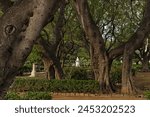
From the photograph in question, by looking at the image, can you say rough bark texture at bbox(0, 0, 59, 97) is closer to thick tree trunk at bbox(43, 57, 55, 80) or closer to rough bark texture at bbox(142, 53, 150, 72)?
thick tree trunk at bbox(43, 57, 55, 80)

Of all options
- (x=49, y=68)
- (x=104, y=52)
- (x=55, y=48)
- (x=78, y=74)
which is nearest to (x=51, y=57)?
(x=49, y=68)

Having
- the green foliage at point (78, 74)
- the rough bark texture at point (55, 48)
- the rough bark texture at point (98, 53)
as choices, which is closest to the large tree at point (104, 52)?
the rough bark texture at point (98, 53)

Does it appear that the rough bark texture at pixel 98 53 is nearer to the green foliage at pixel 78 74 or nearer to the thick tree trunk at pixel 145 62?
the green foliage at pixel 78 74

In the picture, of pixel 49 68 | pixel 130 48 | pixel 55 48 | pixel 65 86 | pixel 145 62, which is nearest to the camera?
pixel 130 48

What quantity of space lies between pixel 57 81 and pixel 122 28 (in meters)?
11.0

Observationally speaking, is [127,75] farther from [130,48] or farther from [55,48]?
[55,48]

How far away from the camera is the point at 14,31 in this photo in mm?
6473

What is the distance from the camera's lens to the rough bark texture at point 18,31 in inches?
253

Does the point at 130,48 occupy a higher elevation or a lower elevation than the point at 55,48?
lower

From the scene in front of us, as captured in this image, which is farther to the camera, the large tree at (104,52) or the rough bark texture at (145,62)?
the rough bark texture at (145,62)

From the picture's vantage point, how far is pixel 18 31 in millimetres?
6543

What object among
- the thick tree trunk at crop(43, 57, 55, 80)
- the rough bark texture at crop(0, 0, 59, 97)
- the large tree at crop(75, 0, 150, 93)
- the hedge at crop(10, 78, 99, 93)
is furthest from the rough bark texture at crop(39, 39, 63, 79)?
the rough bark texture at crop(0, 0, 59, 97)

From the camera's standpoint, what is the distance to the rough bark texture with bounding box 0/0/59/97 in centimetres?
644

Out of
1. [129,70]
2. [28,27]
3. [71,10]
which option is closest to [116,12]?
[71,10]
